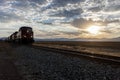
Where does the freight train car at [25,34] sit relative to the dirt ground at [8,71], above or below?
above

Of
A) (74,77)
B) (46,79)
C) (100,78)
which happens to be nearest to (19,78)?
(46,79)

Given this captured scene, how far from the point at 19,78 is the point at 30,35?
40.2m

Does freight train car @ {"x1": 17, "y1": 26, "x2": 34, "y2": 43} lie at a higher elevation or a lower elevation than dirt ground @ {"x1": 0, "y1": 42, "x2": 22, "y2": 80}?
higher

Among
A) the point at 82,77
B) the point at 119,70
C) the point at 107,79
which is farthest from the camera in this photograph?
the point at 119,70

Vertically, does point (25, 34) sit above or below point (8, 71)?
above

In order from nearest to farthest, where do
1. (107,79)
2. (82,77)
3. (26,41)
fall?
1. (107,79)
2. (82,77)
3. (26,41)

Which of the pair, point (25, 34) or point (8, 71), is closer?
point (8, 71)

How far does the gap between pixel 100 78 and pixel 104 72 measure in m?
A: 1.32

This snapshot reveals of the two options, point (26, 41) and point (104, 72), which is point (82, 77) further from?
point (26, 41)

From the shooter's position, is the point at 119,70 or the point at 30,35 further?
the point at 30,35

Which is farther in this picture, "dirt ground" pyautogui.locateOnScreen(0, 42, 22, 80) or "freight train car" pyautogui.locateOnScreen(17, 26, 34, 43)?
"freight train car" pyautogui.locateOnScreen(17, 26, 34, 43)

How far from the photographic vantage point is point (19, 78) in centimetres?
1292

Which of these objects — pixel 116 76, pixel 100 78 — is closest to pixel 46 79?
pixel 100 78

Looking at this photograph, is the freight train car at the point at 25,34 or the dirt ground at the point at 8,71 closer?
the dirt ground at the point at 8,71
